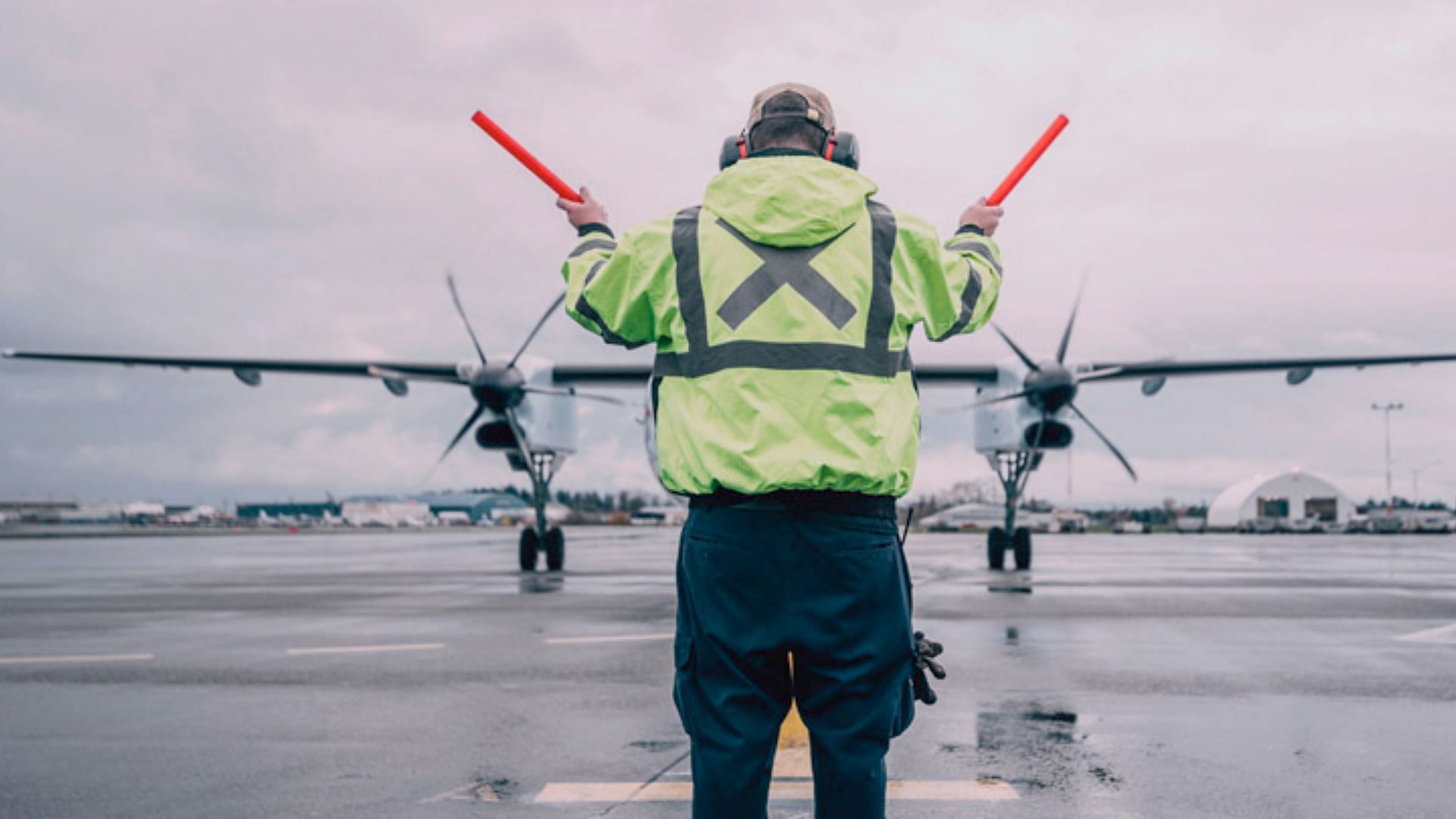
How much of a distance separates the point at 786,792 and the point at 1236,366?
18.9 meters

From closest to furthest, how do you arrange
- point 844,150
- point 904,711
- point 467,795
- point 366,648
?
1. point 904,711
2. point 844,150
3. point 467,795
4. point 366,648

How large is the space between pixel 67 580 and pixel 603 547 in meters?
16.6

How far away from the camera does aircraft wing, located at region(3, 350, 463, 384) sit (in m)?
20.2

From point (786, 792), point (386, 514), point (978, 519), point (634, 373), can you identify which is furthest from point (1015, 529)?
point (386, 514)

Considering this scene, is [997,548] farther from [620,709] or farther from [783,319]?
[783,319]

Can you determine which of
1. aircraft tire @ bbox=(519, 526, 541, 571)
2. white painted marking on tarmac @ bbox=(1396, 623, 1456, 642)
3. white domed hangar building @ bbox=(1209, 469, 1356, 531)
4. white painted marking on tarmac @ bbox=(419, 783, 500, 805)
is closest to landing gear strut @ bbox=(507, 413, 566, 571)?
aircraft tire @ bbox=(519, 526, 541, 571)

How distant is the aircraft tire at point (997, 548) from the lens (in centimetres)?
1953

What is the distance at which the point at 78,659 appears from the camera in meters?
8.31

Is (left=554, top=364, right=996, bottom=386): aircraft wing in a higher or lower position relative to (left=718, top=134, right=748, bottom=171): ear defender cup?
higher

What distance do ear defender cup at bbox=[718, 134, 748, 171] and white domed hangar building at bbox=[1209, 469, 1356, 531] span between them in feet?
257

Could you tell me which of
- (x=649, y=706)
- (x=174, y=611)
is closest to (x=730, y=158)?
(x=649, y=706)

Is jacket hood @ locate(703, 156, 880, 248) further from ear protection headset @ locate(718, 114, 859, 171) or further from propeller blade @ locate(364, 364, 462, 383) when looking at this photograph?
propeller blade @ locate(364, 364, 462, 383)

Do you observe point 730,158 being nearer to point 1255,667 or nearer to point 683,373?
point 683,373

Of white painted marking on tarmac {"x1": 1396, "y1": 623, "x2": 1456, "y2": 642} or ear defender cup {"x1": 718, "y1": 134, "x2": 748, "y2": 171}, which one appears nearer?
ear defender cup {"x1": 718, "y1": 134, "x2": 748, "y2": 171}
